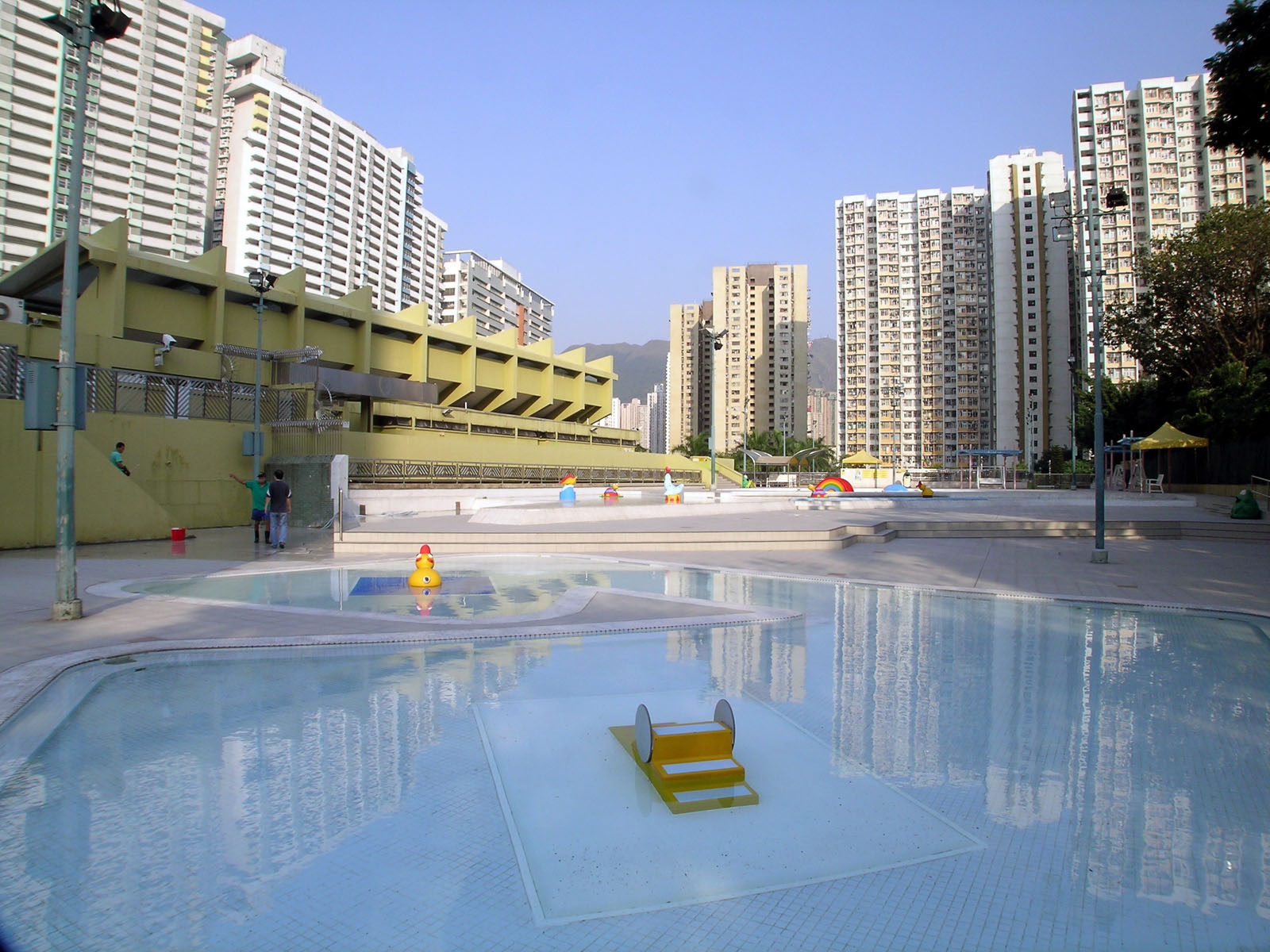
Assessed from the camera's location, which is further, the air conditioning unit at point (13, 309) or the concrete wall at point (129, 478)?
the air conditioning unit at point (13, 309)

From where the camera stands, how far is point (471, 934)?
229 centimetres

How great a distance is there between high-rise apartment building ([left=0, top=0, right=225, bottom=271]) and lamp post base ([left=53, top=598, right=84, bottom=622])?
84287 mm

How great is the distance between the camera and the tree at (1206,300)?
32.3m

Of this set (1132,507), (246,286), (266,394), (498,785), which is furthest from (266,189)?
(498,785)

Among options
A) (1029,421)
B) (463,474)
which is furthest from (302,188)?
(1029,421)

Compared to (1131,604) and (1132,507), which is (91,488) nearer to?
(1131,604)

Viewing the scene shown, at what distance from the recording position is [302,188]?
102m

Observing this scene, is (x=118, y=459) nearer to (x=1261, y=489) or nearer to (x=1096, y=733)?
(x=1096, y=733)

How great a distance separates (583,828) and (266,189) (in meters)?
114

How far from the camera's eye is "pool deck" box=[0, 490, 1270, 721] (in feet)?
23.2

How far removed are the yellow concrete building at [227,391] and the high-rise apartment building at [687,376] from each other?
82.3 m

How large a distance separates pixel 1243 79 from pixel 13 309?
36.6 metres

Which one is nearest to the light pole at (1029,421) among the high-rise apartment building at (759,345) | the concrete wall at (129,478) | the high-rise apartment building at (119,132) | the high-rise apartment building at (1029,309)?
the high-rise apartment building at (1029,309)

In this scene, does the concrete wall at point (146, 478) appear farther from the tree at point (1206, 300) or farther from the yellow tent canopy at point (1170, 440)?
the tree at point (1206, 300)
